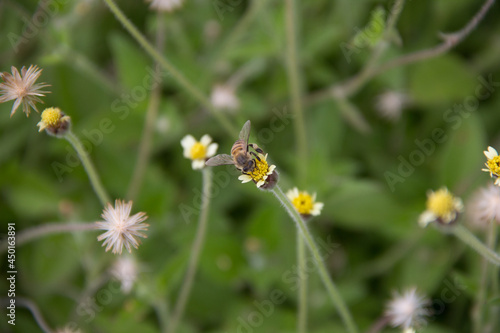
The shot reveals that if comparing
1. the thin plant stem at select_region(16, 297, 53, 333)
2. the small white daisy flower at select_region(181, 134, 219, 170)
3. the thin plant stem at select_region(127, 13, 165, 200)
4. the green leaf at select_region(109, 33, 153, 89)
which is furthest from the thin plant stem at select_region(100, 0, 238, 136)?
the thin plant stem at select_region(16, 297, 53, 333)

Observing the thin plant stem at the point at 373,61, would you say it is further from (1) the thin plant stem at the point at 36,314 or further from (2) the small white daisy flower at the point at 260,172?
(1) the thin plant stem at the point at 36,314

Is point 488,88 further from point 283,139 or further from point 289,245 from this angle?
point 289,245

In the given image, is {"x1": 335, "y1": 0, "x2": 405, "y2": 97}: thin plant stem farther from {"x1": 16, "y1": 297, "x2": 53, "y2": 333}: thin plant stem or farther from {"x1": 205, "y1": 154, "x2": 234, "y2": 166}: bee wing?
{"x1": 16, "y1": 297, "x2": 53, "y2": 333}: thin plant stem

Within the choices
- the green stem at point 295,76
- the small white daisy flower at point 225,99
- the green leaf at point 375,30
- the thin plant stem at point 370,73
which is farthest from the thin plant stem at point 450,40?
the small white daisy flower at point 225,99

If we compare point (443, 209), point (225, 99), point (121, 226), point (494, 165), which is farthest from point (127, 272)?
point (494, 165)

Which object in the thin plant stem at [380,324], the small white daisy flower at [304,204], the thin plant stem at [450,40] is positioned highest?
the thin plant stem at [450,40]

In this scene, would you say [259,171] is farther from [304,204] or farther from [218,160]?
[304,204]

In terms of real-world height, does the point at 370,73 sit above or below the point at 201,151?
above
